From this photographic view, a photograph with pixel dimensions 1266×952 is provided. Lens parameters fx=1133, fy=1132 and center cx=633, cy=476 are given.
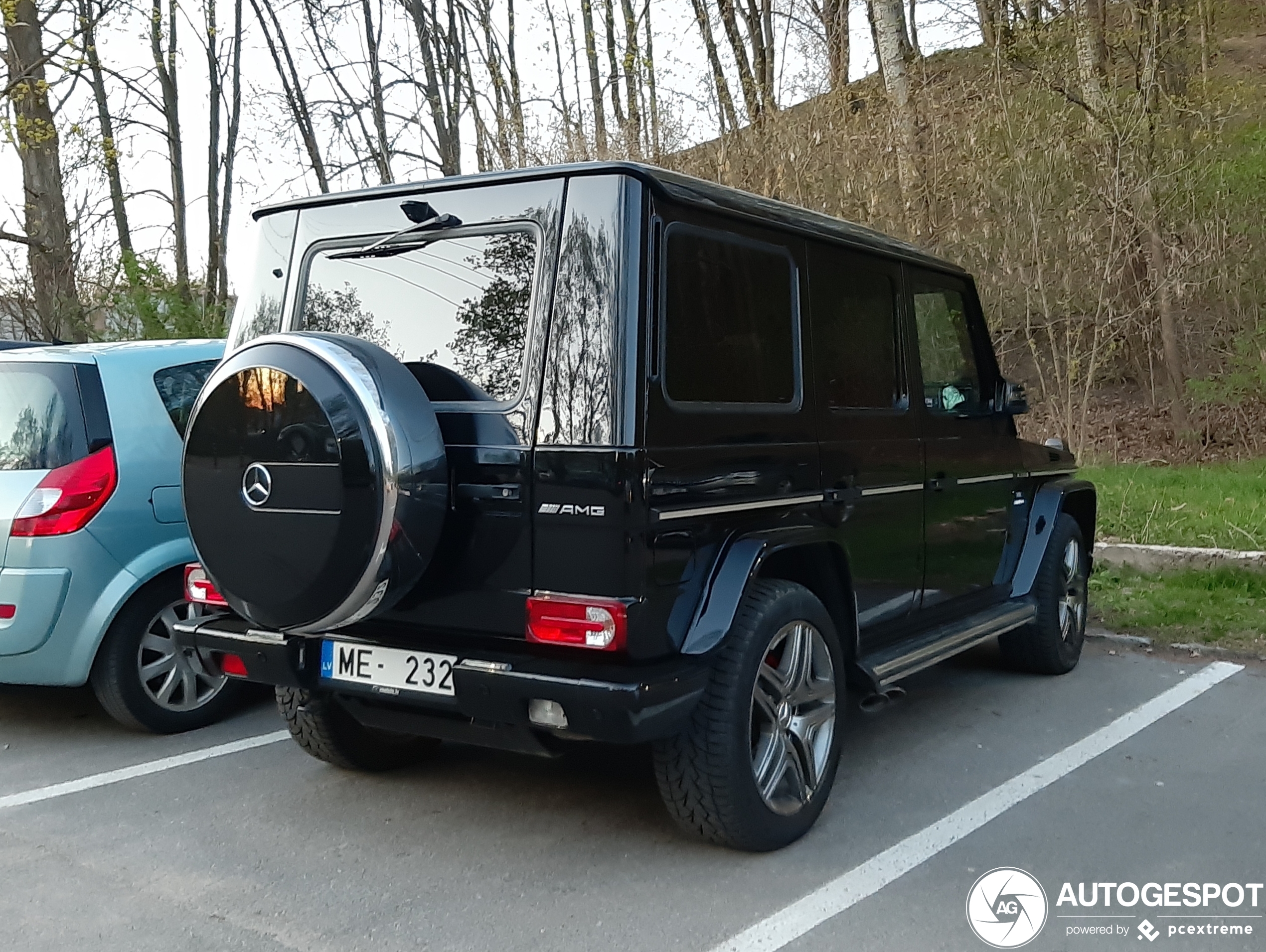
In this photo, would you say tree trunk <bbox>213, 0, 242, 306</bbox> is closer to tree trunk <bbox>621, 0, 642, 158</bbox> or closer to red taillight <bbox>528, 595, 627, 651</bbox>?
tree trunk <bbox>621, 0, 642, 158</bbox>

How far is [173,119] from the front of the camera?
21125 mm

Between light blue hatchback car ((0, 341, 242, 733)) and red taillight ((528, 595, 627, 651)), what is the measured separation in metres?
2.32

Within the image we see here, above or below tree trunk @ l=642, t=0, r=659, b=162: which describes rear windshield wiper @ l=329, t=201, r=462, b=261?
below

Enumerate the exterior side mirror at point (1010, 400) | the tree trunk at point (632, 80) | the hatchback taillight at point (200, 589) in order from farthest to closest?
1. the tree trunk at point (632, 80)
2. the exterior side mirror at point (1010, 400)
3. the hatchback taillight at point (200, 589)

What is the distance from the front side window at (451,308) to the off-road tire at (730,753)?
39.4 inches

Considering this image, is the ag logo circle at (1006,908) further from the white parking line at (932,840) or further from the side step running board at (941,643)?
the side step running board at (941,643)

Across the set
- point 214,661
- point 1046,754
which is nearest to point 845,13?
point 1046,754

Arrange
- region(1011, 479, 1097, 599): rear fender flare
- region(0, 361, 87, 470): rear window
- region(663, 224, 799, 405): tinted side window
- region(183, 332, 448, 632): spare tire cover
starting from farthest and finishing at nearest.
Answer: region(1011, 479, 1097, 599): rear fender flare
region(0, 361, 87, 470): rear window
region(663, 224, 799, 405): tinted side window
region(183, 332, 448, 632): spare tire cover

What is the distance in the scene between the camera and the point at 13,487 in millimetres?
4570

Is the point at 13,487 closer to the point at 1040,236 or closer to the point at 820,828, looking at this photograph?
the point at 820,828

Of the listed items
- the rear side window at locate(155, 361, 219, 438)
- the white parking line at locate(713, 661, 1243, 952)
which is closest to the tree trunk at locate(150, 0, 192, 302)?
the rear side window at locate(155, 361, 219, 438)

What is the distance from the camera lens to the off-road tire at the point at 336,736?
411 centimetres

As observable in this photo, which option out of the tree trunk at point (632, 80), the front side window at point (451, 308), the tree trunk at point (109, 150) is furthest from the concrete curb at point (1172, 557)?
the tree trunk at point (109, 150)

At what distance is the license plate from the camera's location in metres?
3.31
